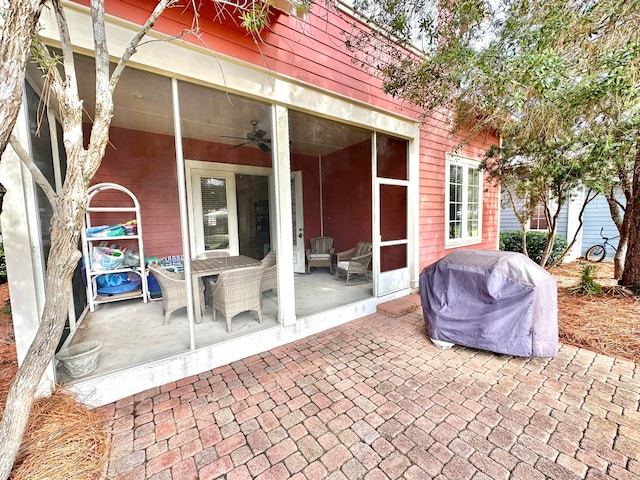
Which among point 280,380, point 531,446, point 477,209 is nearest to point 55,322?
point 280,380

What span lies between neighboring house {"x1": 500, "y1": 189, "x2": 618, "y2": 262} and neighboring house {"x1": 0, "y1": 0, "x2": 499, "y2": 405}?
11.2ft

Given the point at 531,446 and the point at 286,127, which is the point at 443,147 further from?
the point at 531,446

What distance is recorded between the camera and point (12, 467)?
1445mm

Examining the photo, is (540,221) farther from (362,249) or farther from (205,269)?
(205,269)

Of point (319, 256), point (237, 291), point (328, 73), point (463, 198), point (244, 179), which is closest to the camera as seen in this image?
point (237, 291)

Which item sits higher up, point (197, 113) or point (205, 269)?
point (197, 113)

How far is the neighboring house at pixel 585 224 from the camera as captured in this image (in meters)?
8.27

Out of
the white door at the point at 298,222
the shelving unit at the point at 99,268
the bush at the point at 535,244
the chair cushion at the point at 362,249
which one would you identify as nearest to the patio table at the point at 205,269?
the shelving unit at the point at 99,268

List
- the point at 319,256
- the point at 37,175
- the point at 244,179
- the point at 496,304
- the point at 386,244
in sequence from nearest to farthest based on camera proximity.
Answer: the point at 37,175 → the point at 496,304 → the point at 386,244 → the point at 244,179 → the point at 319,256

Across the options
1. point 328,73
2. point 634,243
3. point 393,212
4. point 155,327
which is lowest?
point 155,327

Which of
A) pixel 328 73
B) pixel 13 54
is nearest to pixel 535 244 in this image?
pixel 328 73

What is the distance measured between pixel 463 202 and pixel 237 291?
16.8ft

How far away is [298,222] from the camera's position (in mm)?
6105

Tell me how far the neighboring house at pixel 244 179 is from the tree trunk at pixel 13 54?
96cm
